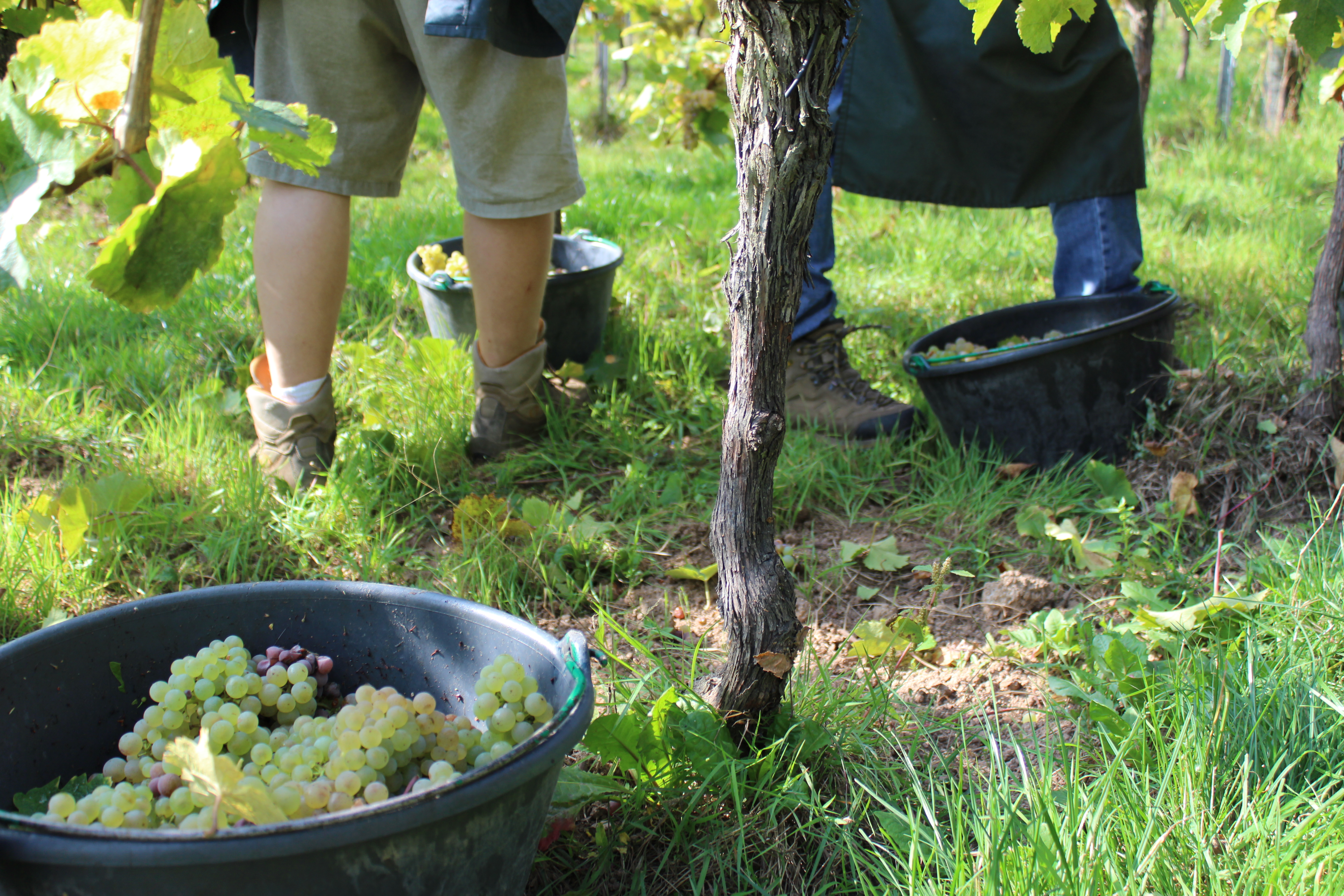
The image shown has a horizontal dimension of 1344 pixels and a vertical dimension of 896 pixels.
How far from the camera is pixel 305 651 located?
3.62ft

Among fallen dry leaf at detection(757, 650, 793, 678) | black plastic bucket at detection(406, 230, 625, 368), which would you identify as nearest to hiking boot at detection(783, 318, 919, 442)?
black plastic bucket at detection(406, 230, 625, 368)

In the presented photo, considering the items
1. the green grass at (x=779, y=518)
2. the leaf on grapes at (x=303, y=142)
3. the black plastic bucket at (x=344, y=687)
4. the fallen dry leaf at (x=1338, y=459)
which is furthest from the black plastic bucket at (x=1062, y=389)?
the leaf on grapes at (x=303, y=142)

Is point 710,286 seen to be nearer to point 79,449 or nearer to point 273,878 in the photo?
point 79,449

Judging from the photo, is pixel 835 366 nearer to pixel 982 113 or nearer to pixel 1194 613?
pixel 982 113

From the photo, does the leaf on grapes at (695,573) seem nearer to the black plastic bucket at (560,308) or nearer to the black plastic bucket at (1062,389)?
the black plastic bucket at (1062,389)

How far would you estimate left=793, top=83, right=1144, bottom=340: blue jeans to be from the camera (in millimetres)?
2297

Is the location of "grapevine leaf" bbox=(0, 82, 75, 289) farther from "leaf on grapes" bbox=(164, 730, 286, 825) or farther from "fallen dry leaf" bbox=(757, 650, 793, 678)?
"fallen dry leaf" bbox=(757, 650, 793, 678)

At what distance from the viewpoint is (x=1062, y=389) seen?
2.00m

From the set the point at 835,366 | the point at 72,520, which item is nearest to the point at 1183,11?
the point at 835,366

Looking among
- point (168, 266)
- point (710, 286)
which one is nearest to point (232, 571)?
point (168, 266)

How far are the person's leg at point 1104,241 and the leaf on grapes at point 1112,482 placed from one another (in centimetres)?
58

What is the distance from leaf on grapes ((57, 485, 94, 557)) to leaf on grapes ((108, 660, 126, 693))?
2.32 feet

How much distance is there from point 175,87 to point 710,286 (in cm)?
248

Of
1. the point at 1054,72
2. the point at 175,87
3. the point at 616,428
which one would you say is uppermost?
the point at 1054,72
